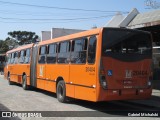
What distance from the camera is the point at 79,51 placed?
40.9 feet

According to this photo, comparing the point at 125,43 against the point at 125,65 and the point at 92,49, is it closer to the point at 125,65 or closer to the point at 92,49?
the point at 125,65

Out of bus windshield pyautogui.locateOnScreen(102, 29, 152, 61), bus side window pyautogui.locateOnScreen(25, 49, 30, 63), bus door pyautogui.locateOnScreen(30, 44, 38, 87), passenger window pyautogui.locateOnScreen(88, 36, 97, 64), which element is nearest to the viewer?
bus windshield pyautogui.locateOnScreen(102, 29, 152, 61)

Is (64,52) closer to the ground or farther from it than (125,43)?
closer to the ground

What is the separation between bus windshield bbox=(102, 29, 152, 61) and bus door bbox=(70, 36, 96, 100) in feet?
1.54

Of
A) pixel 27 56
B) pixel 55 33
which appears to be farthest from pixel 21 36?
pixel 27 56

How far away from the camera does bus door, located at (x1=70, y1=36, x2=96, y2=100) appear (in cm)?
1143

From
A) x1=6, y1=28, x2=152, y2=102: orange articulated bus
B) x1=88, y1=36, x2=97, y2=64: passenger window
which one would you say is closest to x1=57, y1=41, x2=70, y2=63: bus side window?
x1=6, y1=28, x2=152, y2=102: orange articulated bus

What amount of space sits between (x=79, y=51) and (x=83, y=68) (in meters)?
0.75

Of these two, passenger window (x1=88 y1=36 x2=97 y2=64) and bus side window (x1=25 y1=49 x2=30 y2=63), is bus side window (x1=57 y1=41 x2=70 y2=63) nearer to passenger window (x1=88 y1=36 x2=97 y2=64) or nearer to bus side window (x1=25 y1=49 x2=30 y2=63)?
passenger window (x1=88 y1=36 x2=97 y2=64)

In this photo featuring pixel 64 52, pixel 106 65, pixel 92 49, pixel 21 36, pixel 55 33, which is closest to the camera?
pixel 106 65

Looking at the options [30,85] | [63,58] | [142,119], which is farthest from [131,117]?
[30,85]

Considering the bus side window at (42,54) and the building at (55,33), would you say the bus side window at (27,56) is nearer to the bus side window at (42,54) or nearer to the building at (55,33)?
the bus side window at (42,54)

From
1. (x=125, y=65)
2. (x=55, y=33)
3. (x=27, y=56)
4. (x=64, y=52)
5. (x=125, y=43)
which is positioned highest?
(x=55, y=33)

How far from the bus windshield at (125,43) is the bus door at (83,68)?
47cm
